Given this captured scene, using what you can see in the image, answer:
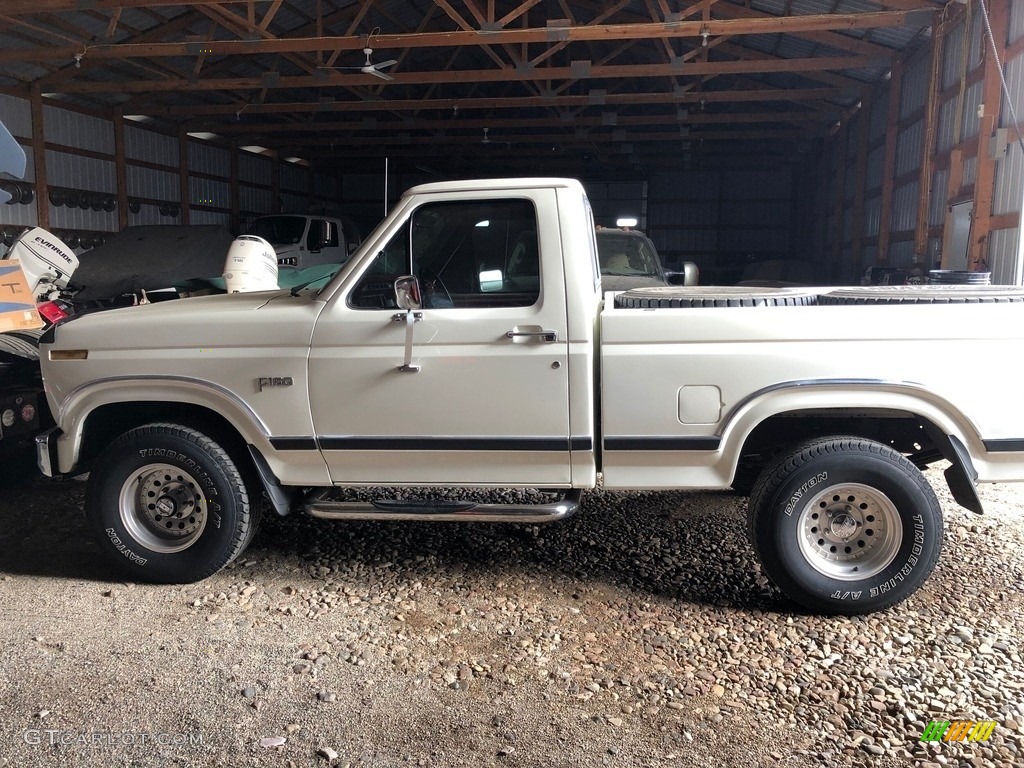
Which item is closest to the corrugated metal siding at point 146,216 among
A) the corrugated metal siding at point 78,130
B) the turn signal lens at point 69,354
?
the corrugated metal siding at point 78,130

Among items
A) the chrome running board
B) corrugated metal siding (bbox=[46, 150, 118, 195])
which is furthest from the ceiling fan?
the chrome running board

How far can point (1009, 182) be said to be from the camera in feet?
28.9

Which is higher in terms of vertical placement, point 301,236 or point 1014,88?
point 1014,88

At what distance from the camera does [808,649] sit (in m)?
3.45

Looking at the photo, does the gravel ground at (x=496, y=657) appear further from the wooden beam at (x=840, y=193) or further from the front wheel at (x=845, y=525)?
the wooden beam at (x=840, y=193)

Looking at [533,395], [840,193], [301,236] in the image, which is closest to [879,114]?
[840,193]

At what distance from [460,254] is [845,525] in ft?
7.46

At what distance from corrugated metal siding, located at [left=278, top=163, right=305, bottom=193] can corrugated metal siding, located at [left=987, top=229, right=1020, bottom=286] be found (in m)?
19.6

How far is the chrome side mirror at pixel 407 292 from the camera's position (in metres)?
3.45

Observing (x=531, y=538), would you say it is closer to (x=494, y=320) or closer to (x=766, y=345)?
(x=494, y=320)

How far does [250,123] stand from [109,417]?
16090mm

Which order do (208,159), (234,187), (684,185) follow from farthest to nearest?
(684,185) < (234,187) < (208,159)

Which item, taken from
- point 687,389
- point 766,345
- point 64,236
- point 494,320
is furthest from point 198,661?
point 64,236

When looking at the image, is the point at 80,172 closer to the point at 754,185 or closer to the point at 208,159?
the point at 208,159
